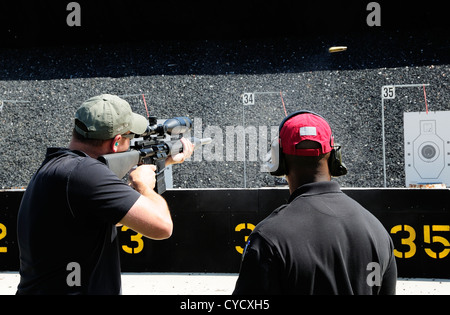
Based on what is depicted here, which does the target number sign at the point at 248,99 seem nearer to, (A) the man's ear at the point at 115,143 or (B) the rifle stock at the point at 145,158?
(B) the rifle stock at the point at 145,158

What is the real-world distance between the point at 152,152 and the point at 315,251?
1.23 metres

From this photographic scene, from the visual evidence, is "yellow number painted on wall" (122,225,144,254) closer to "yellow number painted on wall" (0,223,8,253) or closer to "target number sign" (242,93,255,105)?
"yellow number painted on wall" (0,223,8,253)

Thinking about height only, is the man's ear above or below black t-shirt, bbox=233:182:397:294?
above

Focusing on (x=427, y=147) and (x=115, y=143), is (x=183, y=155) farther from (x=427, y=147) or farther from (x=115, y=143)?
(x=427, y=147)

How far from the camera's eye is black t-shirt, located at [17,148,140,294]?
1.22 metres

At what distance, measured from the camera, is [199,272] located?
10.1 ft

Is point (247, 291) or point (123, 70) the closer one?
point (247, 291)

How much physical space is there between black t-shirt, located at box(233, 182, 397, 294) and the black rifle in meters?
0.70

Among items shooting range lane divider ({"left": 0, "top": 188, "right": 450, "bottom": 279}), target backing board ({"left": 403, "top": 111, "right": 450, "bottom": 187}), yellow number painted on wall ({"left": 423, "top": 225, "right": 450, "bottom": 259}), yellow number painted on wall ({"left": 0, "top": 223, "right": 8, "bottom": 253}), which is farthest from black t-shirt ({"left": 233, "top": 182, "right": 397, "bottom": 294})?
target backing board ({"left": 403, "top": 111, "right": 450, "bottom": 187})

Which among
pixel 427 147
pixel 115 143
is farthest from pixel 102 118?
pixel 427 147

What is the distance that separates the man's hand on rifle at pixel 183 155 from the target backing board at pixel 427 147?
2.38 m

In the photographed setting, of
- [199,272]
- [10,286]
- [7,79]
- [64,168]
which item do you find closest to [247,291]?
[64,168]
